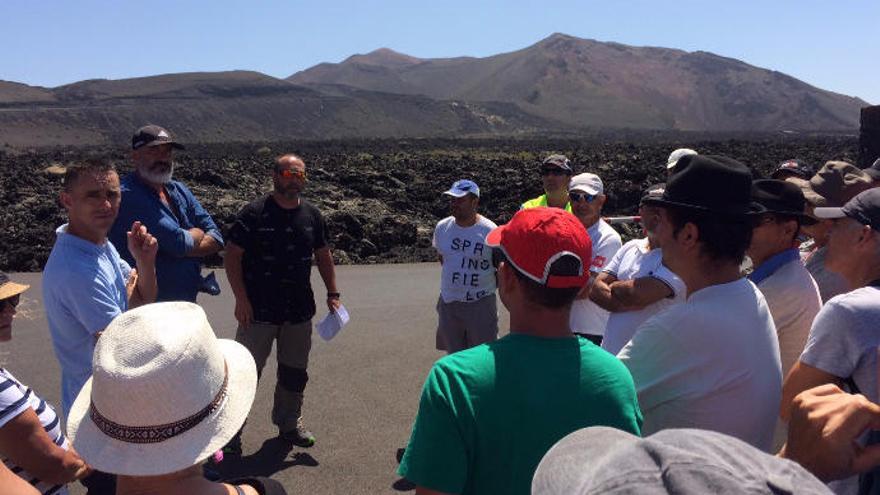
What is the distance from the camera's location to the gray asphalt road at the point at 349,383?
498 centimetres

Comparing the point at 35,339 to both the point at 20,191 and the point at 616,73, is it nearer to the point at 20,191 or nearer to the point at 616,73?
the point at 20,191

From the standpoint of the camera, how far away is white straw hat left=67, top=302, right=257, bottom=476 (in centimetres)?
188

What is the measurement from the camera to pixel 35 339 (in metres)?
8.16

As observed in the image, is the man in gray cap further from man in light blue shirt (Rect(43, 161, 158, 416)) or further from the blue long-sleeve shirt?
the blue long-sleeve shirt

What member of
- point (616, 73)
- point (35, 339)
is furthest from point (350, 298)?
point (616, 73)

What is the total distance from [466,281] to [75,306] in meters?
3.04

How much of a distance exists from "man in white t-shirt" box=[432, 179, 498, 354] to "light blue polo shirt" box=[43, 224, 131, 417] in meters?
2.82

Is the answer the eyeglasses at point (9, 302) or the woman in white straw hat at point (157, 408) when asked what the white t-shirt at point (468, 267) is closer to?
the eyeglasses at point (9, 302)

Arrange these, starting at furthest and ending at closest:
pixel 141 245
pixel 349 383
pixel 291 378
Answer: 1. pixel 349 383
2. pixel 291 378
3. pixel 141 245

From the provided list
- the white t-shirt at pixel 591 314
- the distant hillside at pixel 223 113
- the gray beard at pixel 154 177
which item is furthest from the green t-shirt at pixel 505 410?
the distant hillside at pixel 223 113

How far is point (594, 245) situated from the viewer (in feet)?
16.0

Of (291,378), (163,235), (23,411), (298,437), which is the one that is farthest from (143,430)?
(298,437)

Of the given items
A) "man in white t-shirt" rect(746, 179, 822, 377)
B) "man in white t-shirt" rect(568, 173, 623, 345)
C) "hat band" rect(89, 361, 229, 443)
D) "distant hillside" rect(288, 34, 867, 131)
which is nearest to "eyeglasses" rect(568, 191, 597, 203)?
"man in white t-shirt" rect(568, 173, 623, 345)

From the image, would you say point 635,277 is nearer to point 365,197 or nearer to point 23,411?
point 23,411
